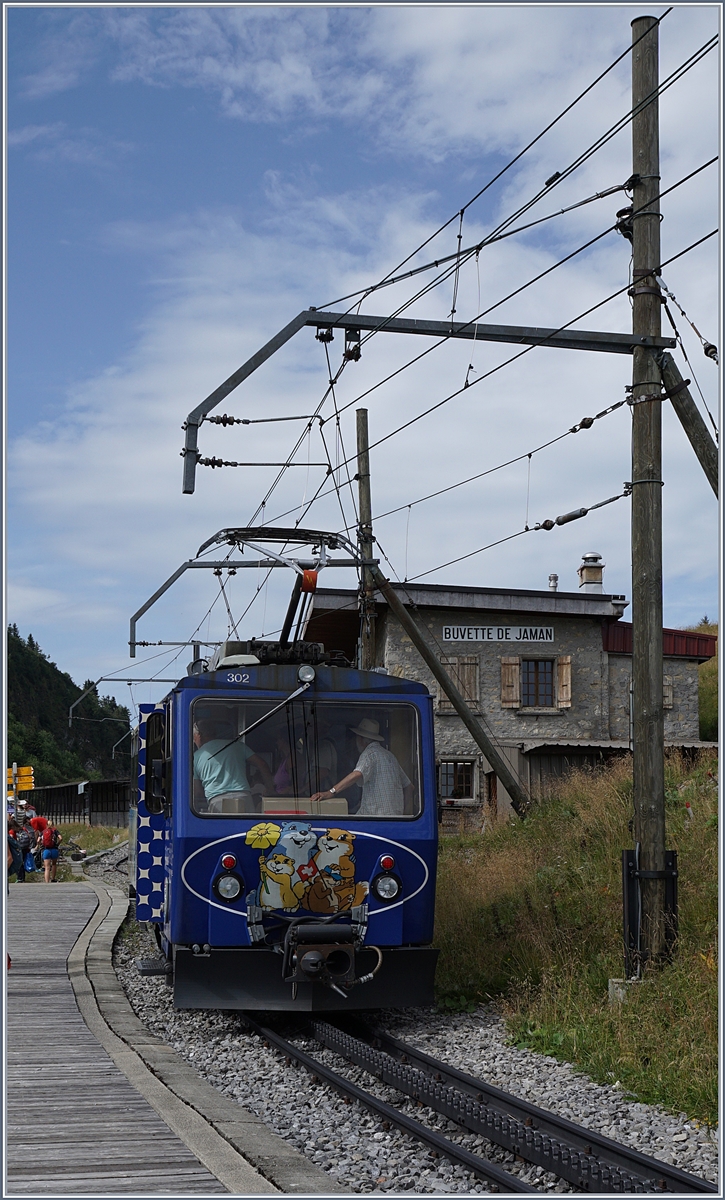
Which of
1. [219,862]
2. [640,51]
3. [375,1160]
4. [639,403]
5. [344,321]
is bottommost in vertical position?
[375,1160]

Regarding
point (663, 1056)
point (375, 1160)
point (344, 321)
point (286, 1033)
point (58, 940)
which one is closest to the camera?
point (375, 1160)

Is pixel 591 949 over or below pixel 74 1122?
below

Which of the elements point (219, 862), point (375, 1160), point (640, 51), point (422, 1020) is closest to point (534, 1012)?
point (422, 1020)

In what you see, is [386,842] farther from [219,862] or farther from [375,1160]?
[375,1160]

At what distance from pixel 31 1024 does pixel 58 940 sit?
18.0 ft

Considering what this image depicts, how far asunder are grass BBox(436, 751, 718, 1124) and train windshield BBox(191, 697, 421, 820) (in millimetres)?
2055

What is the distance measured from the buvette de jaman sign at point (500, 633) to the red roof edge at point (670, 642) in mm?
1519

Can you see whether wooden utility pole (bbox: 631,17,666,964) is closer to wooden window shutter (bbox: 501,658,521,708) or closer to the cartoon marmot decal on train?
the cartoon marmot decal on train

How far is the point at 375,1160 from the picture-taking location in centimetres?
593

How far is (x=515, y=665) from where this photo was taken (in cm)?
2902

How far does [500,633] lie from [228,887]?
1967 centimetres

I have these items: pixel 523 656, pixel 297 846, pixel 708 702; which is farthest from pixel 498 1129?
pixel 708 702

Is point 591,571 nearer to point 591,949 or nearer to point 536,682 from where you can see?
point 536,682

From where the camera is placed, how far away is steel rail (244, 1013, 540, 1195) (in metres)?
5.38
